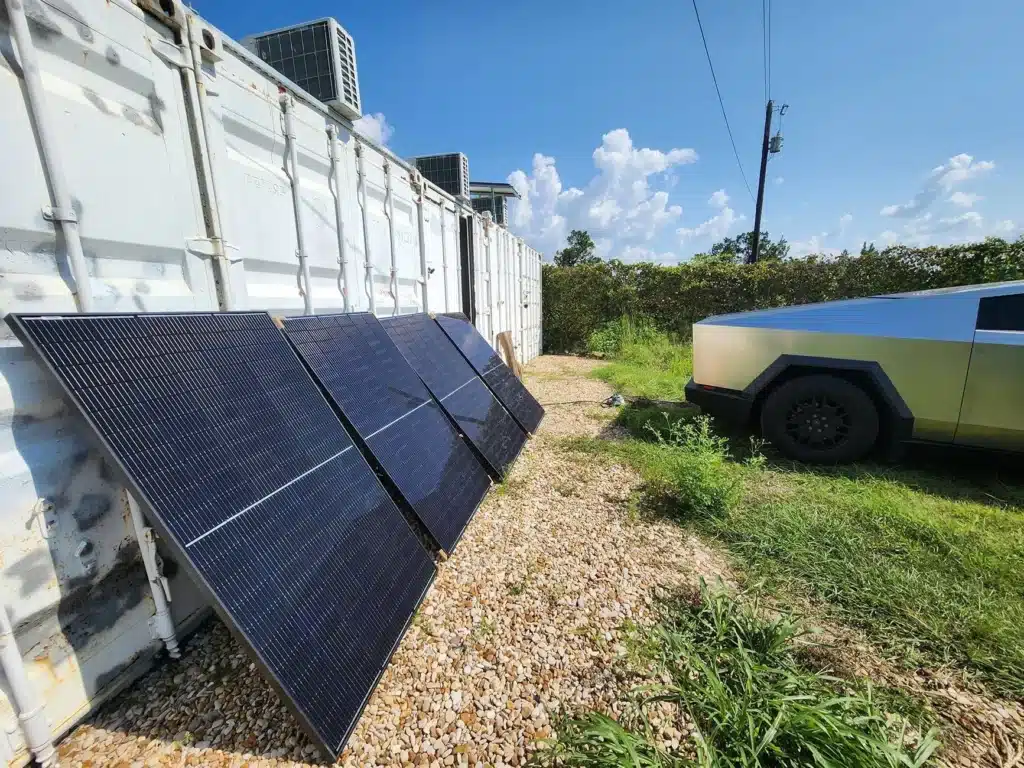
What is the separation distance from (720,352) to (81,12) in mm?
4798

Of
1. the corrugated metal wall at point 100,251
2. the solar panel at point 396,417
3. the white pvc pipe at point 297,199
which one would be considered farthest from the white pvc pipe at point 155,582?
the white pvc pipe at point 297,199

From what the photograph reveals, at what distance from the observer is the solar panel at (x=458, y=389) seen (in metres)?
3.55

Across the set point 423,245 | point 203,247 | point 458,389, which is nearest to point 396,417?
point 458,389

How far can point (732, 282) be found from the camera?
10.2 meters

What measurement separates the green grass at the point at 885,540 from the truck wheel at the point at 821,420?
186 mm

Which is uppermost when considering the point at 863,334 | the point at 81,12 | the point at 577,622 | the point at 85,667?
the point at 81,12

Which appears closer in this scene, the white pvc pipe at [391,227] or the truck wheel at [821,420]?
the truck wheel at [821,420]

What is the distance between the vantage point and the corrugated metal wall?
1.41 m

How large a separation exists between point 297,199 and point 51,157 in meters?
1.38

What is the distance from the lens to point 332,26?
3.18 m

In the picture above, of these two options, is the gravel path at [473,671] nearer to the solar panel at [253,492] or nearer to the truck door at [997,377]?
the solar panel at [253,492]

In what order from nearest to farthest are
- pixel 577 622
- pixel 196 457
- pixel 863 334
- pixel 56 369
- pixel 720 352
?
1. pixel 56 369
2. pixel 196 457
3. pixel 577 622
4. pixel 863 334
5. pixel 720 352

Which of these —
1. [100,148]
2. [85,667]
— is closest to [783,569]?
[85,667]

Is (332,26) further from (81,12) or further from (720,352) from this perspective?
(720,352)
